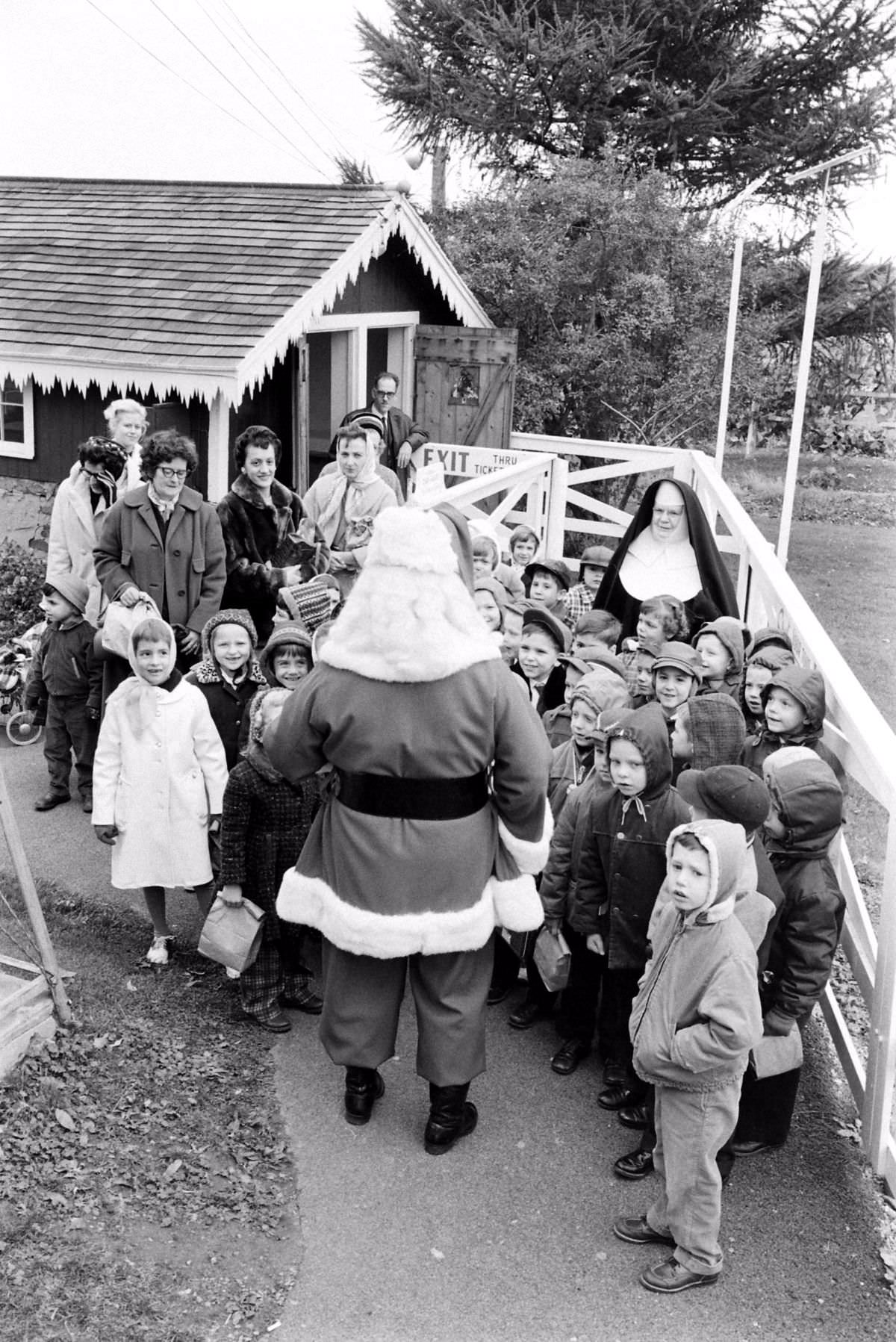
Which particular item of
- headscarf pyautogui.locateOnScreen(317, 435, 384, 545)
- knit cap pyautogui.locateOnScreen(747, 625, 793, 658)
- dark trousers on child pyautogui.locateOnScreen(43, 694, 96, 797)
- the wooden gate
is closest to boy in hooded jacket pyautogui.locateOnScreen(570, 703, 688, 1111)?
knit cap pyautogui.locateOnScreen(747, 625, 793, 658)

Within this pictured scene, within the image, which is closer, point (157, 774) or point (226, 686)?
point (157, 774)

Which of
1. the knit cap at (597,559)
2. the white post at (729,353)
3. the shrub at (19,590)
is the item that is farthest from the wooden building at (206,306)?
the knit cap at (597,559)

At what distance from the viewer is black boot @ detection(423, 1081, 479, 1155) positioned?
12.6 feet

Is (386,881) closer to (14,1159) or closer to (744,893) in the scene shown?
(744,893)

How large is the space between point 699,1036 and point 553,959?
3.53ft

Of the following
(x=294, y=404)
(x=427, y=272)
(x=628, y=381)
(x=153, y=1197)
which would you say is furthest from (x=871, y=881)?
(x=628, y=381)

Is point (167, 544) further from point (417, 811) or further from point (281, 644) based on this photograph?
point (417, 811)

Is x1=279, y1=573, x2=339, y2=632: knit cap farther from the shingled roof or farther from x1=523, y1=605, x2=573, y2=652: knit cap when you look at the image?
the shingled roof

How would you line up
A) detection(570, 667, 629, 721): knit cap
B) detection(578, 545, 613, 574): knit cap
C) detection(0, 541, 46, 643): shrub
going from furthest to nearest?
detection(0, 541, 46, 643): shrub, detection(578, 545, 613, 574): knit cap, detection(570, 667, 629, 721): knit cap

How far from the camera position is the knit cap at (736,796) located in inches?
136

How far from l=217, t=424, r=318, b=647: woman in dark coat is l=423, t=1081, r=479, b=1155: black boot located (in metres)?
3.14

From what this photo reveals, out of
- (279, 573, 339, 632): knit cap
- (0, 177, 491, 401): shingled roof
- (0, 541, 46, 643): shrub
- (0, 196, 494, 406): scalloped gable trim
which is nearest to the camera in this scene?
(279, 573, 339, 632): knit cap

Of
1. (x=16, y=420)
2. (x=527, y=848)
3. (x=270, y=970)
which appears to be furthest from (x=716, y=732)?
(x=16, y=420)

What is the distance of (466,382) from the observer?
1232cm
